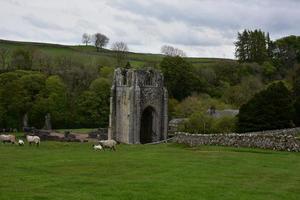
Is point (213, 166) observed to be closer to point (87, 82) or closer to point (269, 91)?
point (269, 91)

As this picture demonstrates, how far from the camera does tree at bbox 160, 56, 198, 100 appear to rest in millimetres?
94750

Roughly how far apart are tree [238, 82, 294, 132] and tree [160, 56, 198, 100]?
40775 mm

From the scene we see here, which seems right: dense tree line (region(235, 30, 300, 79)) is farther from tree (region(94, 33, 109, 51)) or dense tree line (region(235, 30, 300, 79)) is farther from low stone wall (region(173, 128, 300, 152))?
low stone wall (region(173, 128, 300, 152))

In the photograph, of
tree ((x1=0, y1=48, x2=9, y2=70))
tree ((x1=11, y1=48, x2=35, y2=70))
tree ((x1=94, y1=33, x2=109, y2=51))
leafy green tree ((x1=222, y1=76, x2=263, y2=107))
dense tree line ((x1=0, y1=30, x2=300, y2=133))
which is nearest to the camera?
dense tree line ((x1=0, y1=30, x2=300, y2=133))

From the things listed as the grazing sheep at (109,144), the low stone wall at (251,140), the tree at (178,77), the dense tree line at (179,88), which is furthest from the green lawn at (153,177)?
the tree at (178,77)

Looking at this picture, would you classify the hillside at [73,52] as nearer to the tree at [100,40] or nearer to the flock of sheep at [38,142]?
the tree at [100,40]

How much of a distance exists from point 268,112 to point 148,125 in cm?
1671

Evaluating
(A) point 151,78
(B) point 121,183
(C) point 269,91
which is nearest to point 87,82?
(A) point 151,78

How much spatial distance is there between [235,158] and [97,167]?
8501 mm

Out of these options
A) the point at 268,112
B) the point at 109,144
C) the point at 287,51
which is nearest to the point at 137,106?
the point at 268,112

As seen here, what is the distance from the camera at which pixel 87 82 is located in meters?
104

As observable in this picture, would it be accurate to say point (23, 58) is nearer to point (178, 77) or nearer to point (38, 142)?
point (178, 77)

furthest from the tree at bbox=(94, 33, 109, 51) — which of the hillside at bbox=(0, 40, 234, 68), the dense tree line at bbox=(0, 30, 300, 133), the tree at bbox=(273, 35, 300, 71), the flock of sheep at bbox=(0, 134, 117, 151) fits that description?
the flock of sheep at bbox=(0, 134, 117, 151)

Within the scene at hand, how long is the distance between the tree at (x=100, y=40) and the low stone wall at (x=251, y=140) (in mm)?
119397
